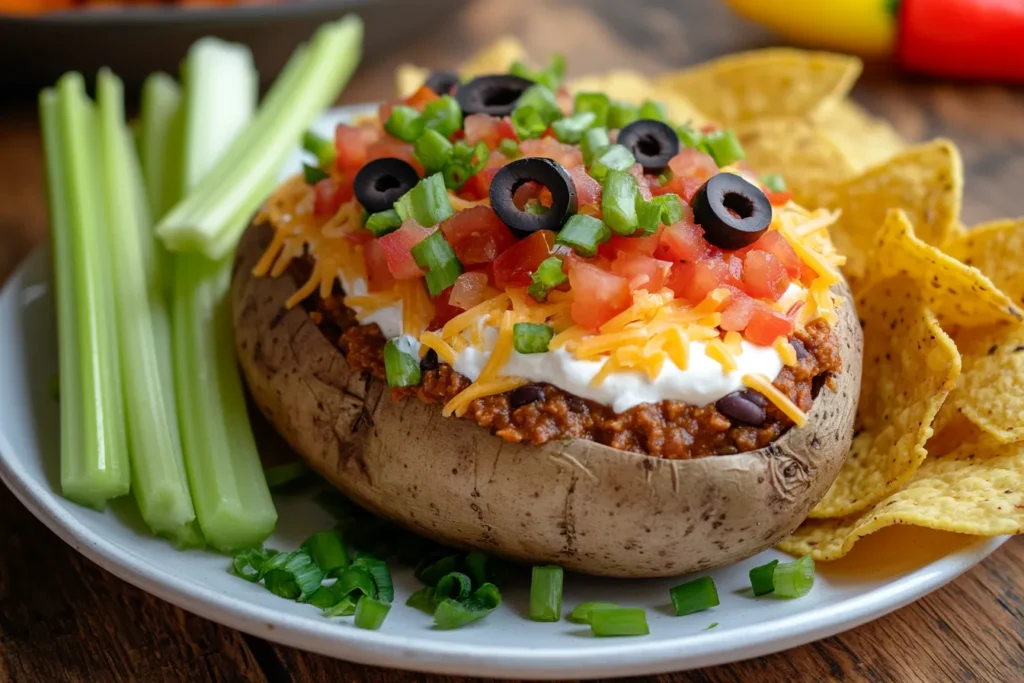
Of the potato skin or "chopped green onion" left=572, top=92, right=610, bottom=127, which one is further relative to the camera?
"chopped green onion" left=572, top=92, right=610, bottom=127

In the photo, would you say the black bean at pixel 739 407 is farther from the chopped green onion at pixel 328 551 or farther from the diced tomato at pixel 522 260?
the chopped green onion at pixel 328 551

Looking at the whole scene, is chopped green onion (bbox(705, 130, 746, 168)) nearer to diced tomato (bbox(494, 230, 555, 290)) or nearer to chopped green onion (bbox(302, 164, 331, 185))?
diced tomato (bbox(494, 230, 555, 290))

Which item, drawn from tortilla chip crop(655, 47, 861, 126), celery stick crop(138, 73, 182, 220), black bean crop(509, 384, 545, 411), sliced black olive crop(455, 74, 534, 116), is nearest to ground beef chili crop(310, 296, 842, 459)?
black bean crop(509, 384, 545, 411)

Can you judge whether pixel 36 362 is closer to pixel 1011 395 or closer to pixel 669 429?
pixel 669 429

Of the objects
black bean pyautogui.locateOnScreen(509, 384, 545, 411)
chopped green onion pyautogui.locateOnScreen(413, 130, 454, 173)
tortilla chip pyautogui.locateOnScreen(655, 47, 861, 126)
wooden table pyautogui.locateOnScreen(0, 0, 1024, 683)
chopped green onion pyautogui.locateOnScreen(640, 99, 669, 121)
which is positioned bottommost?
wooden table pyautogui.locateOnScreen(0, 0, 1024, 683)

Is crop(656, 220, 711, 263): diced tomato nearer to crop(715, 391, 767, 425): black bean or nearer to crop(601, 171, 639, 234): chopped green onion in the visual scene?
crop(601, 171, 639, 234): chopped green onion

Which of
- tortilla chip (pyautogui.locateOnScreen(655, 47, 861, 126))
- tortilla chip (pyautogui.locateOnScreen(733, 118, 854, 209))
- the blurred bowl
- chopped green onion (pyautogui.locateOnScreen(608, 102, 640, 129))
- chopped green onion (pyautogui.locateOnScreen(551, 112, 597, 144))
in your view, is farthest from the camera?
the blurred bowl

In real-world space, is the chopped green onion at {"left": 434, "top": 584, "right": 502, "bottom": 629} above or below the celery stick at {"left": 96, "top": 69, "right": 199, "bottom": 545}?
below

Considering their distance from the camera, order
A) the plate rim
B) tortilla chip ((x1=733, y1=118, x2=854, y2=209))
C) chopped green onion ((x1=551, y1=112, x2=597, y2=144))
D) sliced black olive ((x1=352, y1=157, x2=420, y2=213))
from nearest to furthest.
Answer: the plate rim
sliced black olive ((x1=352, y1=157, x2=420, y2=213))
chopped green onion ((x1=551, y1=112, x2=597, y2=144))
tortilla chip ((x1=733, y1=118, x2=854, y2=209))
